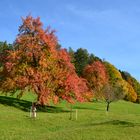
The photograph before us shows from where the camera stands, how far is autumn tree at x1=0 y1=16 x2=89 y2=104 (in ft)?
173

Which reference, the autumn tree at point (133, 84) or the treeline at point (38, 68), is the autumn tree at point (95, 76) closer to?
the autumn tree at point (133, 84)

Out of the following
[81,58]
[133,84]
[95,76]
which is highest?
[81,58]

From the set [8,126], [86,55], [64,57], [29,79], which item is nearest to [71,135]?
[8,126]

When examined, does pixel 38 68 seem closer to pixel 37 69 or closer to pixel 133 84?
pixel 37 69

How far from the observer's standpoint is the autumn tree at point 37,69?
52.7m

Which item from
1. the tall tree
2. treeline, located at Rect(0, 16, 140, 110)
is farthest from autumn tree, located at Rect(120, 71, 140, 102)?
treeline, located at Rect(0, 16, 140, 110)

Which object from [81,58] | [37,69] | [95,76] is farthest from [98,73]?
[37,69]

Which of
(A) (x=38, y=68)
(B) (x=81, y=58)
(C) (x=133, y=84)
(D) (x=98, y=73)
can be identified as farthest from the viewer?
(C) (x=133, y=84)

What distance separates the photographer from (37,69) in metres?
54.1

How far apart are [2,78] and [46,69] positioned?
5855 mm

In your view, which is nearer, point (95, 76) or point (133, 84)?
point (95, 76)

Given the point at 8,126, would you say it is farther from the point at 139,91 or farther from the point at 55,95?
the point at 139,91

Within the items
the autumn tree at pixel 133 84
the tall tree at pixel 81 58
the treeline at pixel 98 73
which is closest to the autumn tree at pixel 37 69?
the treeline at pixel 98 73

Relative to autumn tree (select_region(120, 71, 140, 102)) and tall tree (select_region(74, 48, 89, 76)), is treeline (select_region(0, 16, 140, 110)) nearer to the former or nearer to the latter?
autumn tree (select_region(120, 71, 140, 102))
